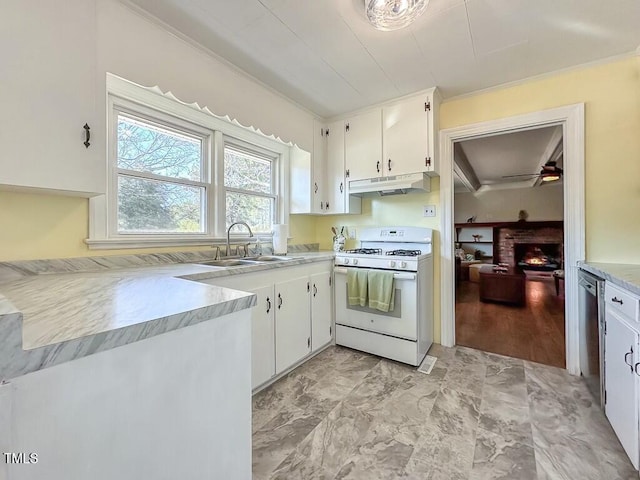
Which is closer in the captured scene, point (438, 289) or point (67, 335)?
point (67, 335)

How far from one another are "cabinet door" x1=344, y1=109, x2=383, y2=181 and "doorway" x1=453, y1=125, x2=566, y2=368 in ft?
3.58

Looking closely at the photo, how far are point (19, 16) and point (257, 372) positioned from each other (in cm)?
210

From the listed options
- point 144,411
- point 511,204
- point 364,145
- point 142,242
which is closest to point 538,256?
point 511,204

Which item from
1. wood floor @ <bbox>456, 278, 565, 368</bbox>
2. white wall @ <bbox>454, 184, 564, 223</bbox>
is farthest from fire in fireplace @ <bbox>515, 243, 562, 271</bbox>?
wood floor @ <bbox>456, 278, 565, 368</bbox>

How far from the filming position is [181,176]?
2158mm

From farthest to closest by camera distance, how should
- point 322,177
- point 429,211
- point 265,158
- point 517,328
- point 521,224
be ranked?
1. point 521,224
2. point 517,328
3. point 322,177
4. point 265,158
5. point 429,211

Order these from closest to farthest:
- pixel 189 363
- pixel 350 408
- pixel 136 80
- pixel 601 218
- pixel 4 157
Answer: pixel 189 363, pixel 4 157, pixel 136 80, pixel 350 408, pixel 601 218

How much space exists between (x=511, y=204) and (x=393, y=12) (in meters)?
7.78

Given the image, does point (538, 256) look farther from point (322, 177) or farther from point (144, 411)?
point (144, 411)

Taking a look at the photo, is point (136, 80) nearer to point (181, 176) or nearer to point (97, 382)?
point (181, 176)

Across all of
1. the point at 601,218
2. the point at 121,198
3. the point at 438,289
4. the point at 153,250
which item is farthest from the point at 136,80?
the point at 601,218

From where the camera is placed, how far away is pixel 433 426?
1589 millimetres

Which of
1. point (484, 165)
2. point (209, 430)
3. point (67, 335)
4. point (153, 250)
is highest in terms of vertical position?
point (484, 165)

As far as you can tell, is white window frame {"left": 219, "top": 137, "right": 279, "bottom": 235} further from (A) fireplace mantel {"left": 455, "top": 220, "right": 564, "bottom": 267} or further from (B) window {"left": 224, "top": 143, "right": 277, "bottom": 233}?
(A) fireplace mantel {"left": 455, "top": 220, "right": 564, "bottom": 267}
